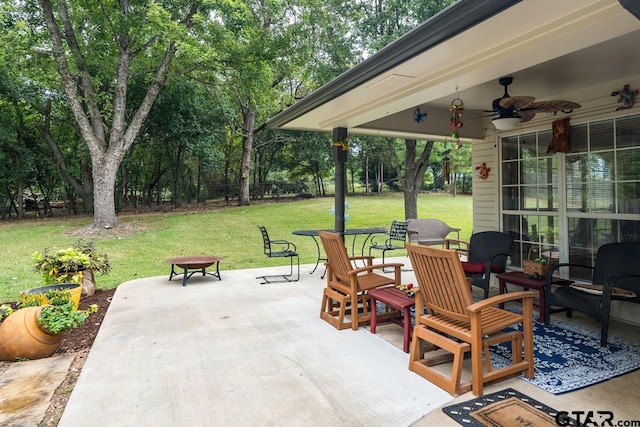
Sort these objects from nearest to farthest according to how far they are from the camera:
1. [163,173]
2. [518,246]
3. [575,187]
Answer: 1. [575,187]
2. [518,246]
3. [163,173]

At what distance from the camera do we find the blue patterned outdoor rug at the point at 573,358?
2556mm

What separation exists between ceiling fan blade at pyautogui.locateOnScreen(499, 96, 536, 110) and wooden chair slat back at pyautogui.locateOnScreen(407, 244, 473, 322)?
1799 millimetres

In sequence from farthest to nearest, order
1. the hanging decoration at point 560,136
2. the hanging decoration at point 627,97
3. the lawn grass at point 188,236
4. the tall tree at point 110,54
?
the tall tree at point 110,54, the lawn grass at point 188,236, the hanging decoration at point 560,136, the hanging decoration at point 627,97

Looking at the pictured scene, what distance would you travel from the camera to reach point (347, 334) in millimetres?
3510

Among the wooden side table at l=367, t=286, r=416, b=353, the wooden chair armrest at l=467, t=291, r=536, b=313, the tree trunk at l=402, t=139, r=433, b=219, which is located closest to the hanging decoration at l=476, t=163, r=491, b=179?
the wooden side table at l=367, t=286, r=416, b=353

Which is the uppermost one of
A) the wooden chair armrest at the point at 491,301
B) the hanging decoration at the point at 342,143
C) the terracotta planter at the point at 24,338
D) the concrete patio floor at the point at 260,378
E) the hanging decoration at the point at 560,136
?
the hanging decoration at the point at 342,143

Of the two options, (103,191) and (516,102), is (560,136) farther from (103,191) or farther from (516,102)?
(103,191)

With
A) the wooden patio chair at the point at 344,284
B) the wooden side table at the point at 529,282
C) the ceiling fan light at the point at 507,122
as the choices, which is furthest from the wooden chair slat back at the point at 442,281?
the ceiling fan light at the point at 507,122

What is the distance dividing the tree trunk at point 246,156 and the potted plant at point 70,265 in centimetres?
1161

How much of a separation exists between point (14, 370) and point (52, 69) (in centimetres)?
1082

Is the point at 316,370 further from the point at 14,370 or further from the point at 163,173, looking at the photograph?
the point at 163,173

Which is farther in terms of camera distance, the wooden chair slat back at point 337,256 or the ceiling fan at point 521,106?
the wooden chair slat back at point 337,256

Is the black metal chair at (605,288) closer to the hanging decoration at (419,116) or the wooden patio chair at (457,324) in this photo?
the wooden patio chair at (457,324)

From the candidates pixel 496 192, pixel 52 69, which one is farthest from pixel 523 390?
pixel 52 69
